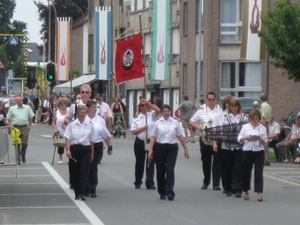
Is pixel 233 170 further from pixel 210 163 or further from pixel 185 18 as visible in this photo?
pixel 185 18

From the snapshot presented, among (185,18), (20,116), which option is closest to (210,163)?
(20,116)

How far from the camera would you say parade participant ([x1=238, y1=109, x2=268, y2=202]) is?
16609 millimetres

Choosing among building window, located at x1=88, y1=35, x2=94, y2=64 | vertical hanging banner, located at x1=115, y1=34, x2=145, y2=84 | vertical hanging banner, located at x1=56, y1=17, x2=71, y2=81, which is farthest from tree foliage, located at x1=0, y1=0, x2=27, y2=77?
vertical hanging banner, located at x1=115, y1=34, x2=145, y2=84

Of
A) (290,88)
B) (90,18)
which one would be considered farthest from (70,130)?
(90,18)

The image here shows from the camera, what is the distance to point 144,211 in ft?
48.2

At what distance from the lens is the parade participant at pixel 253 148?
54.5 ft

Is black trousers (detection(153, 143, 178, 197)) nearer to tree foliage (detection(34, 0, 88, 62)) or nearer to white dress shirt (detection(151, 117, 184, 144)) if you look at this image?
white dress shirt (detection(151, 117, 184, 144))

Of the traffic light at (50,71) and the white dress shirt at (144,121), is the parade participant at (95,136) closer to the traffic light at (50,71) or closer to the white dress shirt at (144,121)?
the white dress shirt at (144,121)

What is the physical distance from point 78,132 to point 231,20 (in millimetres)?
32675

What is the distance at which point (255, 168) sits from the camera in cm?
1669

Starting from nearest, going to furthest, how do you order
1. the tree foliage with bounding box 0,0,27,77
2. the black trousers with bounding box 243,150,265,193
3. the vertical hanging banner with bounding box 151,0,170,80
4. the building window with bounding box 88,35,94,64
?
the black trousers with bounding box 243,150,265,193 < the vertical hanging banner with bounding box 151,0,170,80 < the building window with bounding box 88,35,94,64 < the tree foliage with bounding box 0,0,27,77

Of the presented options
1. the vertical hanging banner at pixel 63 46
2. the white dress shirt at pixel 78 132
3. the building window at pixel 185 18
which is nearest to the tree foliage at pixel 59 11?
the vertical hanging banner at pixel 63 46

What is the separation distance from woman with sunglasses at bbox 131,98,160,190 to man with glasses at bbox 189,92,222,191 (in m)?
0.86

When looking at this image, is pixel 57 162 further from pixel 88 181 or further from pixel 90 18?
pixel 90 18
